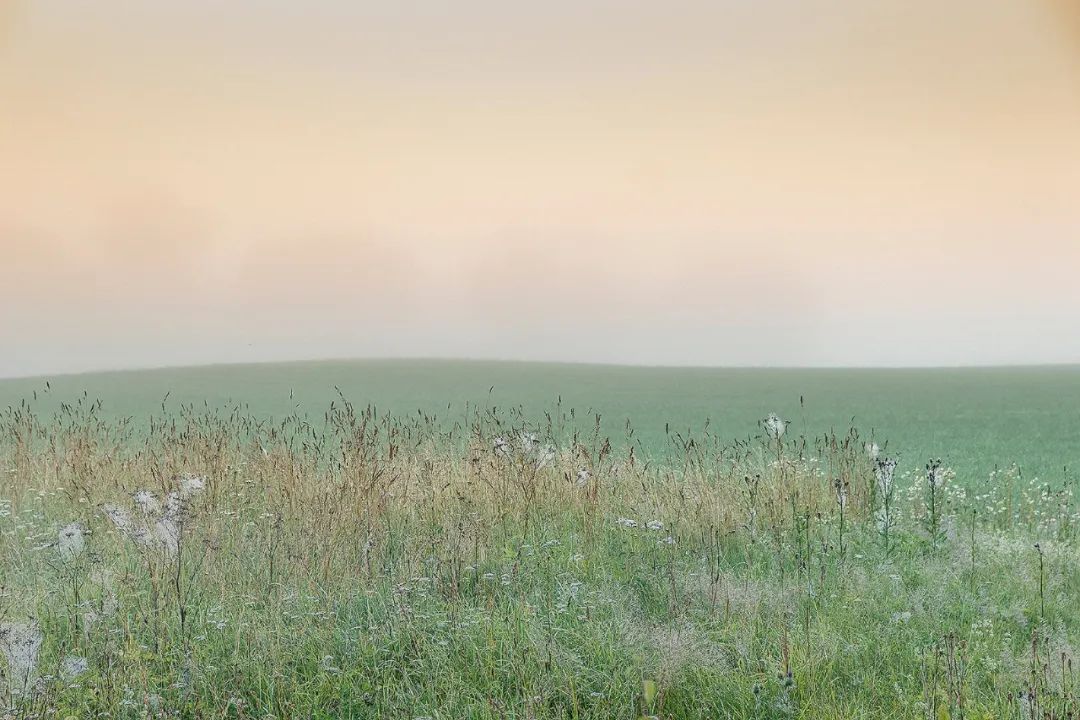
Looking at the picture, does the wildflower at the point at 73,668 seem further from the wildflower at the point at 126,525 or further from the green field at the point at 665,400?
the green field at the point at 665,400

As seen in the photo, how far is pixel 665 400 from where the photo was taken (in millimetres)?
44406

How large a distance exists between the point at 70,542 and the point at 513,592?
10.8ft

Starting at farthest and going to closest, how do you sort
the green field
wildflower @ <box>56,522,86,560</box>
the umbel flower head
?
the green field
wildflower @ <box>56,522,86,560</box>
the umbel flower head

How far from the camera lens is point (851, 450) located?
33.0ft

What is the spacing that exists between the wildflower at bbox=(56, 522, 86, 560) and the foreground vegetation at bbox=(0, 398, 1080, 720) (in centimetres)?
4

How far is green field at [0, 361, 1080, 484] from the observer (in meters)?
22.2

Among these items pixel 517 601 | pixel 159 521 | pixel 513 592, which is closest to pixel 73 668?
pixel 159 521

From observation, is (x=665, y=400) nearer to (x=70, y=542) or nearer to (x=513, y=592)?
(x=513, y=592)

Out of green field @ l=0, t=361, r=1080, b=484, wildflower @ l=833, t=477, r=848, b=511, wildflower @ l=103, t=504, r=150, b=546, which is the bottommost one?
green field @ l=0, t=361, r=1080, b=484

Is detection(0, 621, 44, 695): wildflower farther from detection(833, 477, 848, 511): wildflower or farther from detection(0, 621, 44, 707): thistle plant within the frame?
detection(833, 477, 848, 511): wildflower

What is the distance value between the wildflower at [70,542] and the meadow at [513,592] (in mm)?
56

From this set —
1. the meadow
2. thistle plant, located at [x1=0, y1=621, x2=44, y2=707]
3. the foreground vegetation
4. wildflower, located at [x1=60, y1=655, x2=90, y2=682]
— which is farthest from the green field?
thistle plant, located at [x1=0, y1=621, x2=44, y2=707]

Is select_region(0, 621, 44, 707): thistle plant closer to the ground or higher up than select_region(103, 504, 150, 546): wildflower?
closer to the ground

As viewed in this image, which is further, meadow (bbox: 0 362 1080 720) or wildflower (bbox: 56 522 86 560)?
wildflower (bbox: 56 522 86 560)
